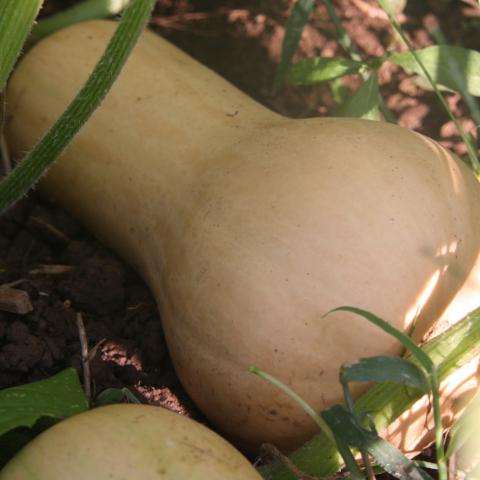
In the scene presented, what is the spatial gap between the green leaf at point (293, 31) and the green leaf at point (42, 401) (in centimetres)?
74

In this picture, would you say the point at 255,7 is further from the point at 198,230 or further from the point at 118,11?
the point at 198,230

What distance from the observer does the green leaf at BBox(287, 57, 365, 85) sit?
165 centimetres

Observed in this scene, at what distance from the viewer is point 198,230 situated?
141cm

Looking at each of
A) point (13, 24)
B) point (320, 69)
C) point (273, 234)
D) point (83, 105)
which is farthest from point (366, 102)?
point (13, 24)

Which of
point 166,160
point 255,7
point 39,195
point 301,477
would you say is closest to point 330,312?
point 301,477

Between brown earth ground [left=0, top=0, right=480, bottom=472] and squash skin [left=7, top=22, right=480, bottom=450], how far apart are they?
76mm

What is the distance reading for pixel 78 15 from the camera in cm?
183

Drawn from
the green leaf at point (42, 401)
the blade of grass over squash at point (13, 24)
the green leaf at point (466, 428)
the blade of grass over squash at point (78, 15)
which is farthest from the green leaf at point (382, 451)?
the blade of grass over squash at point (78, 15)

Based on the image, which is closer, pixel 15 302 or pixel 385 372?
pixel 385 372

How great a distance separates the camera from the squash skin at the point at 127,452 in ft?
3.56

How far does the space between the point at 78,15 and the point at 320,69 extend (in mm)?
514

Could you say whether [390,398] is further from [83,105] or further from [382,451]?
[83,105]

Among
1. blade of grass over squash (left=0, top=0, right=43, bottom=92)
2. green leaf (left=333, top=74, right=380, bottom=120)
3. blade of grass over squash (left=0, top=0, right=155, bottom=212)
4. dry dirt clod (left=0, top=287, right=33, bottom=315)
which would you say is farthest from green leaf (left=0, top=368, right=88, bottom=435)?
green leaf (left=333, top=74, right=380, bottom=120)

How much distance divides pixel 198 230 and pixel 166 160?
0.61 feet
